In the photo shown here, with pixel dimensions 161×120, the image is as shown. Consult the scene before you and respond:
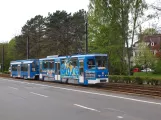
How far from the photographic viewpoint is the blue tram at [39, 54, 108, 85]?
27.2 m

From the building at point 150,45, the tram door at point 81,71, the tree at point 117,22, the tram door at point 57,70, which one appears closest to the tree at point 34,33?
the building at point 150,45

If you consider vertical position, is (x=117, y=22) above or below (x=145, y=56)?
above

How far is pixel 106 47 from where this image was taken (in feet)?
134

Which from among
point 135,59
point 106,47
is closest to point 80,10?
point 135,59

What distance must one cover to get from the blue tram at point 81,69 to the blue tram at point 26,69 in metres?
10.3

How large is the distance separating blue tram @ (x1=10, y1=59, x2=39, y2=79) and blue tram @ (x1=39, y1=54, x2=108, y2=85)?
10.3m

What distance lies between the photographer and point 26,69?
4622 cm

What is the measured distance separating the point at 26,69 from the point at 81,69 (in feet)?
65.3

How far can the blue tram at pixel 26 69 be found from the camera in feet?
144

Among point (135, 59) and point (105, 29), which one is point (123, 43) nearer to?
point (105, 29)

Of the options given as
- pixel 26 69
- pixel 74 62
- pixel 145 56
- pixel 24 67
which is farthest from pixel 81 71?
pixel 145 56

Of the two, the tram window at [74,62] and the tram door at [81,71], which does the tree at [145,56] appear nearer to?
the tram window at [74,62]

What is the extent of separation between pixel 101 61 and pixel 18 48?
59.4m

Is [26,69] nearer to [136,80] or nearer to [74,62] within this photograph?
[74,62]
